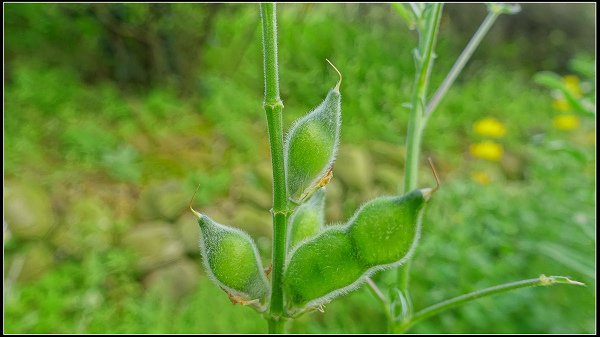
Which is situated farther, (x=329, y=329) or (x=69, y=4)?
(x=69, y=4)

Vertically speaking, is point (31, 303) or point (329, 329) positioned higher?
point (329, 329)

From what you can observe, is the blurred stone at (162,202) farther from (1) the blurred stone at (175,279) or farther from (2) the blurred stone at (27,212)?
(2) the blurred stone at (27,212)

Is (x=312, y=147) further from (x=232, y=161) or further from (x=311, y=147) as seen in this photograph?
(x=232, y=161)

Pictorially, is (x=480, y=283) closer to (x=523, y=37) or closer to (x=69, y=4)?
(x=69, y=4)

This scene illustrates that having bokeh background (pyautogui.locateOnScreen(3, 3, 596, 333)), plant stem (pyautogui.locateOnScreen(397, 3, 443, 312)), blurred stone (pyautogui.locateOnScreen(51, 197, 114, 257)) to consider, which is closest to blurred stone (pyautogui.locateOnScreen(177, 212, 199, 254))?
bokeh background (pyautogui.locateOnScreen(3, 3, 596, 333))

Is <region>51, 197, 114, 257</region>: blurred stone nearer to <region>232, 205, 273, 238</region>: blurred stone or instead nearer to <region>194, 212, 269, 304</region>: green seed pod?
<region>232, 205, 273, 238</region>: blurred stone

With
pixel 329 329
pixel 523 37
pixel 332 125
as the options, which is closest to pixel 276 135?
pixel 332 125

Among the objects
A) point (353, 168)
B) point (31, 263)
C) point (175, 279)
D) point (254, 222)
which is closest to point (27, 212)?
point (31, 263)
